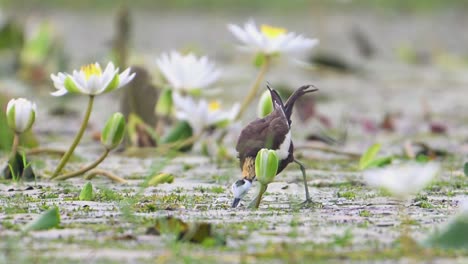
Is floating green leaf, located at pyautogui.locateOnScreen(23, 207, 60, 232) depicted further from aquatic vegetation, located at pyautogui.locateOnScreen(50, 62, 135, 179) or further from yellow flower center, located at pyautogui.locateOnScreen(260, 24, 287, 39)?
yellow flower center, located at pyautogui.locateOnScreen(260, 24, 287, 39)

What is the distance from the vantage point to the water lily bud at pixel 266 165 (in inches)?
102

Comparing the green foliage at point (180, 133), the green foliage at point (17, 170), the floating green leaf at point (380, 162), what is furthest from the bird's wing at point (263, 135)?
the green foliage at point (180, 133)

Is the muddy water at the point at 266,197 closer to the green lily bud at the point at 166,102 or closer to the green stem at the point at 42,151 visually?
the green stem at the point at 42,151

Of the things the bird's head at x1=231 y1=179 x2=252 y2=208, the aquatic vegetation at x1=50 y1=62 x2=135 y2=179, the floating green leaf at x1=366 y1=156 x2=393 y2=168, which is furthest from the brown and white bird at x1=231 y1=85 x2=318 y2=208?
the floating green leaf at x1=366 y1=156 x2=393 y2=168

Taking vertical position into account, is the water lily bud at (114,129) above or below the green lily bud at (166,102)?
below

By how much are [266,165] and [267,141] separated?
0.15 metres

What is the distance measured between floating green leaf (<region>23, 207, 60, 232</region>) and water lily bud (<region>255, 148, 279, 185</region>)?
564mm

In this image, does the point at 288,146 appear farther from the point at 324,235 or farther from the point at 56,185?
the point at 56,185

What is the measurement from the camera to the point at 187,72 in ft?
13.4

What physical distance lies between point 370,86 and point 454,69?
1.45 meters

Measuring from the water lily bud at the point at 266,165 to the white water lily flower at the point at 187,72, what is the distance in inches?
58.1

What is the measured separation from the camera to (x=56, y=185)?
3.23 meters

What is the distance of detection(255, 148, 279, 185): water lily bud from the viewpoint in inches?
102

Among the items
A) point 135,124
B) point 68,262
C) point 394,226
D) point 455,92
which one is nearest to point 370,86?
point 455,92
